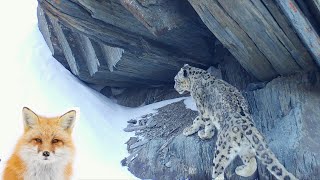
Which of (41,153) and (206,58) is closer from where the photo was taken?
(41,153)

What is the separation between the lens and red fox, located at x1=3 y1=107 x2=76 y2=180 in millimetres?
4793

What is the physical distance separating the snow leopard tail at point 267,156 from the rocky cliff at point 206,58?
68cm

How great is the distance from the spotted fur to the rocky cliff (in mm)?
420

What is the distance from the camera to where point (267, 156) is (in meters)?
7.48

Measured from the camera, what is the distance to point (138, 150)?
10359 millimetres

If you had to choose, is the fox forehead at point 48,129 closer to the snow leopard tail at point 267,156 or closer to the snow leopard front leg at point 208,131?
the snow leopard tail at point 267,156

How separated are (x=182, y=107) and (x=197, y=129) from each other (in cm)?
199

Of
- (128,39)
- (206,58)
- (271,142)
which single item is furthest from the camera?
(206,58)

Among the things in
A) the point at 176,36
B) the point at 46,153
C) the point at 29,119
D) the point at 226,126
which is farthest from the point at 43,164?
the point at 176,36

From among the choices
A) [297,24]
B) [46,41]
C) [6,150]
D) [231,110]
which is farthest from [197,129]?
[46,41]

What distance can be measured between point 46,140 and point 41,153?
0.14 m

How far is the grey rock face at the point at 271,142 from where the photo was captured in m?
8.08

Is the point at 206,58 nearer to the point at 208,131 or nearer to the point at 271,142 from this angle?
the point at 208,131

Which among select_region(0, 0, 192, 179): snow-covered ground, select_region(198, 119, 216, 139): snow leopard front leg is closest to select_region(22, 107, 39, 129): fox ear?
select_region(0, 0, 192, 179): snow-covered ground
